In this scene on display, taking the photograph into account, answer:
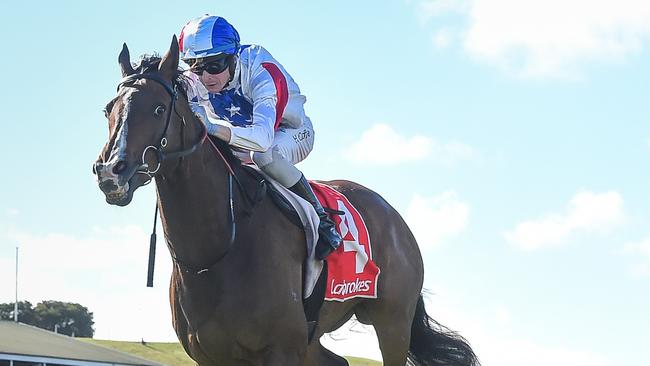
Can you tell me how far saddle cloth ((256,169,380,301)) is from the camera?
792 cm

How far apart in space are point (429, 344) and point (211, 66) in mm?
4024

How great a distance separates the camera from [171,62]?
709 cm

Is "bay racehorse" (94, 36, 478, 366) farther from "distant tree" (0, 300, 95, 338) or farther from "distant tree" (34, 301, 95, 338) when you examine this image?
"distant tree" (34, 301, 95, 338)

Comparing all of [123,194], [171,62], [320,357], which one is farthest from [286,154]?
[123,194]

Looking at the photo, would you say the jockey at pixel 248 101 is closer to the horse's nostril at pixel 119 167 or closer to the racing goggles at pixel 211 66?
the racing goggles at pixel 211 66

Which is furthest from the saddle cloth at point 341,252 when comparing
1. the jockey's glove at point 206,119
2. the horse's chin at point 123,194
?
the horse's chin at point 123,194

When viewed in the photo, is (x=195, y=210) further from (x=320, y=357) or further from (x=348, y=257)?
(x=320, y=357)

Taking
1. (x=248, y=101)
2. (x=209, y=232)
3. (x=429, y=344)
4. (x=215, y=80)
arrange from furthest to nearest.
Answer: (x=429, y=344) < (x=248, y=101) < (x=215, y=80) < (x=209, y=232)

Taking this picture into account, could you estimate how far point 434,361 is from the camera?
10219 millimetres

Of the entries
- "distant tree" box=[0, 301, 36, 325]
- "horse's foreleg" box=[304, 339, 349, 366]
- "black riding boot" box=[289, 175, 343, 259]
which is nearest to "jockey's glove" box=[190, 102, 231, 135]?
"black riding boot" box=[289, 175, 343, 259]

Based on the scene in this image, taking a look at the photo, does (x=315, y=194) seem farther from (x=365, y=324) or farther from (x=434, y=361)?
(x=434, y=361)

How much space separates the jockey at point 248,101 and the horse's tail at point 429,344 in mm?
2419

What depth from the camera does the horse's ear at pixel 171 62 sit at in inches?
278

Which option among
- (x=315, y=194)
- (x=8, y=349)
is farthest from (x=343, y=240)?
Result: (x=8, y=349)
